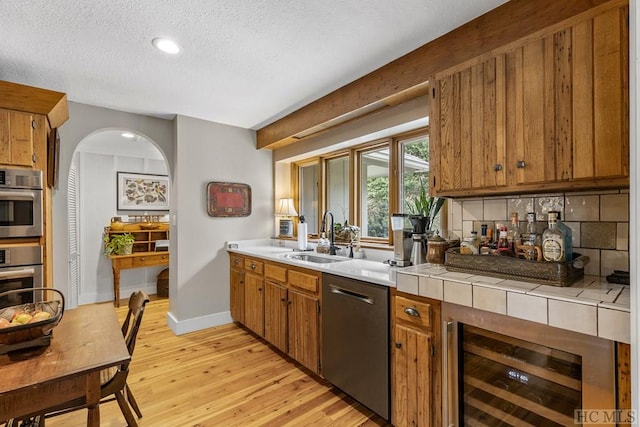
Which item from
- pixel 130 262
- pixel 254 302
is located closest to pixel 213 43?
pixel 254 302

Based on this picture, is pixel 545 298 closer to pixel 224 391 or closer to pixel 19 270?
pixel 224 391

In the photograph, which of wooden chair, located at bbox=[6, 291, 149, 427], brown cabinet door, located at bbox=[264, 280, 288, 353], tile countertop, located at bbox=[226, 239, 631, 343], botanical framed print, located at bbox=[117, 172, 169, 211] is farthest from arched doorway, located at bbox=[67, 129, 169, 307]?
tile countertop, located at bbox=[226, 239, 631, 343]

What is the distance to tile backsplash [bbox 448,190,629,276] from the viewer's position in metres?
1.40

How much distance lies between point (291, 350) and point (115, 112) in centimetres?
300

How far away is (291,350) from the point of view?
8.59 ft

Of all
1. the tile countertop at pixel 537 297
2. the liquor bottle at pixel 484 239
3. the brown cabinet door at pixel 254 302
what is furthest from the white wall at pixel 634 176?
the brown cabinet door at pixel 254 302

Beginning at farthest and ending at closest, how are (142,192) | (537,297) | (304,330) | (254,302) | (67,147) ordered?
(142,192), (254,302), (67,147), (304,330), (537,297)

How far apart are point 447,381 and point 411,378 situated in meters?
0.21

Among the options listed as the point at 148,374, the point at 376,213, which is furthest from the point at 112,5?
the point at 148,374

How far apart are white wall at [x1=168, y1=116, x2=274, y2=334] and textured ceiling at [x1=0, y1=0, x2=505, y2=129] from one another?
0.71m

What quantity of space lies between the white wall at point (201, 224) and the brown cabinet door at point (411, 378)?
8.02ft

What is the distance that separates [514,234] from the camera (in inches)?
65.1

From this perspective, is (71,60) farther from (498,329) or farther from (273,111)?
(498,329)

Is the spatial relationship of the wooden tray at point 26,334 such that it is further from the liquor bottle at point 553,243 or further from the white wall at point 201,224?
the liquor bottle at point 553,243
